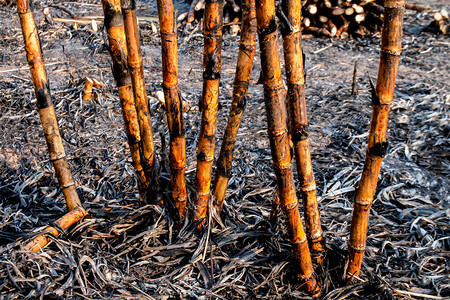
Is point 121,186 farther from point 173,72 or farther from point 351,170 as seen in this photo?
point 351,170

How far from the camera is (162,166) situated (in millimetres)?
2100

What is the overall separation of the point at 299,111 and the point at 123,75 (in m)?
0.87

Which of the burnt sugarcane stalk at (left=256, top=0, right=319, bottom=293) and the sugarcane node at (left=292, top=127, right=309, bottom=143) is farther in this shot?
the sugarcane node at (left=292, top=127, right=309, bottom=143)

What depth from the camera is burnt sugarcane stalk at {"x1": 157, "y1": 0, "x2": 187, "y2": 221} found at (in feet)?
5.25

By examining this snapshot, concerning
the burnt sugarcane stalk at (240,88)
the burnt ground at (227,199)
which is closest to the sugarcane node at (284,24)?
the burnt sugarcane stalk at (240,88)

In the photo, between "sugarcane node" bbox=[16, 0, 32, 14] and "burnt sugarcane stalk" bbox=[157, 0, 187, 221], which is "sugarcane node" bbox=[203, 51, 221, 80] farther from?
"sugarcane node" bbox=[16, 0, 32, 14]

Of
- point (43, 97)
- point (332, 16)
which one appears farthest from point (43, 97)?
point (332, 16)


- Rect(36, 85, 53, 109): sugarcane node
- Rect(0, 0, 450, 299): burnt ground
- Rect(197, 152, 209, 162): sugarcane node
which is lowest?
Rect(0, 0, 450, 299): burnt ground

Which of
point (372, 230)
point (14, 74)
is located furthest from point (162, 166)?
point (14, 74)

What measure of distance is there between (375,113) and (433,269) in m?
1.12

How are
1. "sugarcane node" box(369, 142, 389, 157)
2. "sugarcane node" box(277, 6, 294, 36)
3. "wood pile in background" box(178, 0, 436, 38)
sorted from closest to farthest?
"sugarcane node" box(277, 6, 294, 36) < "sugarcane node" box(369, 142, 389, 157) < "wood pile in background" box(178, 0, 436, 38)

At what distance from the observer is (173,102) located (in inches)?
68.7

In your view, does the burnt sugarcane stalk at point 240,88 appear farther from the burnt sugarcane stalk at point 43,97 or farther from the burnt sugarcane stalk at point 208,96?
the burnt sugarcane stalk at point 43,97

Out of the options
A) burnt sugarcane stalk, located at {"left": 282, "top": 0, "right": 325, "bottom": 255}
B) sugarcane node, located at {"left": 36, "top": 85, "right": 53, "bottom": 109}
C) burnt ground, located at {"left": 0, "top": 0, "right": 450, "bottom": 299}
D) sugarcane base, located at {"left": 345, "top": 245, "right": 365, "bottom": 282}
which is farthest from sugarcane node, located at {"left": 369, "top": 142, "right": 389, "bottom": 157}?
sugarcane node, located at {"left": 36, "top": 85, "right": 53, "bottom": 109}
